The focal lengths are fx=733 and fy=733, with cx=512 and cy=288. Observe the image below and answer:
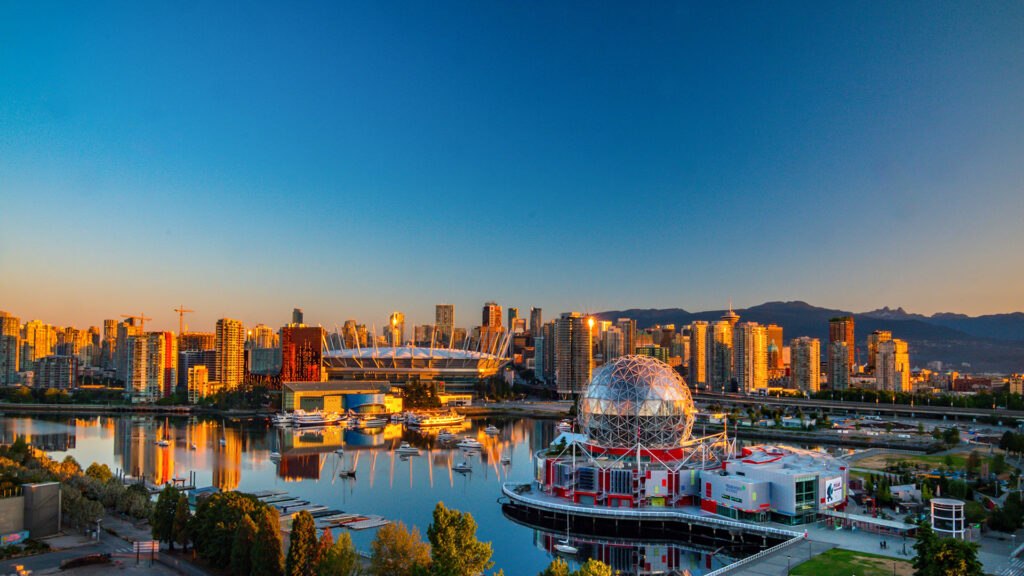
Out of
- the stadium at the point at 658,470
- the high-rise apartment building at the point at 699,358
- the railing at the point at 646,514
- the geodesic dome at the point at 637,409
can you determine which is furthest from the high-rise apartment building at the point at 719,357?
the railing at the point at 646,514

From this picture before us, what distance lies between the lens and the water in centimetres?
2559

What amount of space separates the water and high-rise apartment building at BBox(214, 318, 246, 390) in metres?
20.6

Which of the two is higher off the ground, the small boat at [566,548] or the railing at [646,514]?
the railing at [646,514]

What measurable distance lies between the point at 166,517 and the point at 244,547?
4471 millimetres

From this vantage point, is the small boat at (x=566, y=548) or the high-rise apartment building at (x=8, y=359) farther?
the high-rise apartment building at (x=8, y=359)

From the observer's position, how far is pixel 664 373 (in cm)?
3369

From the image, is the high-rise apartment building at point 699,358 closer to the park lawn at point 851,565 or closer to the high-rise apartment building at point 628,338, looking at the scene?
the high-rise apartment building at point 628,338

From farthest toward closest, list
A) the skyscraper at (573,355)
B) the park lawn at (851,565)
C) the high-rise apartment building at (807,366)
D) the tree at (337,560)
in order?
the high-rise apartment building at (807,366) → the skyscraper at (573,355) → the park lawn at (851,565) → the tree at (337,560)

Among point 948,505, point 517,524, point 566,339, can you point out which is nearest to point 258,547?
point 517,524

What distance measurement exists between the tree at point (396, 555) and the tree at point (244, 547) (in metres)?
3.46

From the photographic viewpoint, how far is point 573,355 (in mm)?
99750

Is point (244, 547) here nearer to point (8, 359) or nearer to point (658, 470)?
point (658, 470)

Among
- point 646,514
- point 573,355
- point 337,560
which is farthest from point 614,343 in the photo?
point 337,560

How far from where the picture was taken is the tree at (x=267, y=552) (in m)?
18.3
